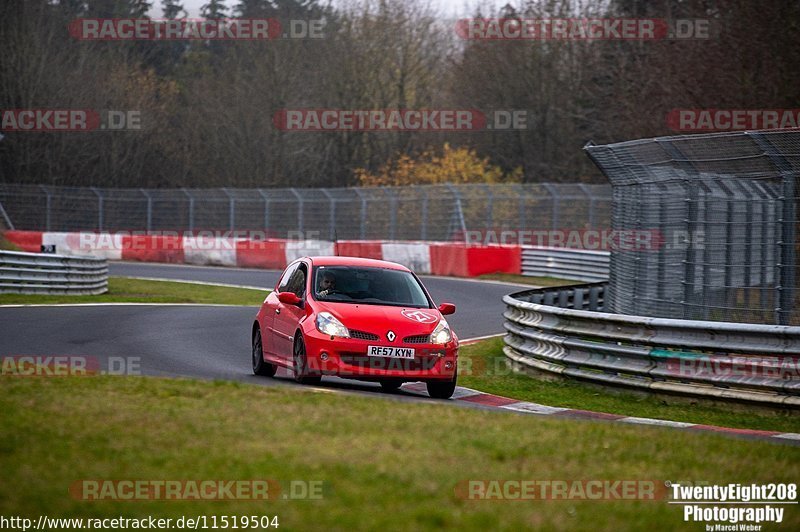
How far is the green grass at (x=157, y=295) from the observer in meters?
24.3

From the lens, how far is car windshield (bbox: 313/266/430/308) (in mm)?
12695

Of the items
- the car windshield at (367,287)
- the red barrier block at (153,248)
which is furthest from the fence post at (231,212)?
the car windshield at (367,287)

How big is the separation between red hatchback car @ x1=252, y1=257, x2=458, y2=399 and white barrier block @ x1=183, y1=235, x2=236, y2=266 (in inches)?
1100

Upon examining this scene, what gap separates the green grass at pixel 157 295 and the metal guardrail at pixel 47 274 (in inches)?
18.3

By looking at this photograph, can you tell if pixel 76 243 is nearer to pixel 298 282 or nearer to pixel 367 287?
pixel 298 282

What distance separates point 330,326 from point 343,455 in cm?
490

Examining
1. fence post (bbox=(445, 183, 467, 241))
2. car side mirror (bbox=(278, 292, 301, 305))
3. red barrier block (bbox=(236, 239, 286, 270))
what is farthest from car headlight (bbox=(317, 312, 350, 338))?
red barrier block (bbox=(236, 239, 286, 270))

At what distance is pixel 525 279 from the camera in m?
34.5

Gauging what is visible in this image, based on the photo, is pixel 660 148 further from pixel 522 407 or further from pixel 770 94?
pixel 770 94

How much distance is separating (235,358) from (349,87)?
4165 centimetres
